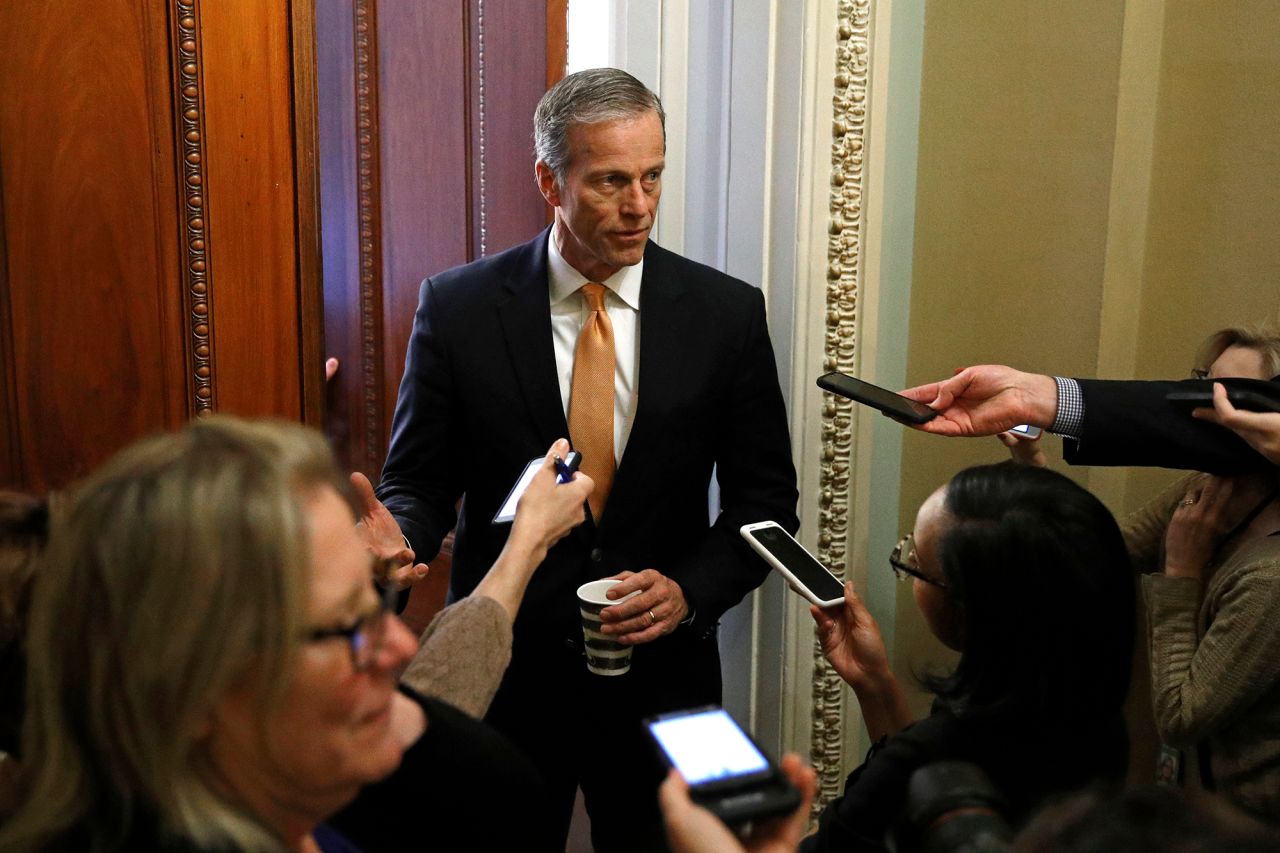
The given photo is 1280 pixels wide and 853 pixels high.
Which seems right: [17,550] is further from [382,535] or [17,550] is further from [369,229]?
[369,229]

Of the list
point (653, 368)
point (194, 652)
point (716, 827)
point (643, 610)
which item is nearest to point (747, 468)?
point (653, 368)

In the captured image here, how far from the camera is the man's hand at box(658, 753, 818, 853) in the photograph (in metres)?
1.03

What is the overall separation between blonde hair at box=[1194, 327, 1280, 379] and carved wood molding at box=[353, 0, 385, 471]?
6.49ft

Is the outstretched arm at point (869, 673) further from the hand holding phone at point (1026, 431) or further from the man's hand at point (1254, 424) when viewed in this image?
the man's hand at point (1254, 424)

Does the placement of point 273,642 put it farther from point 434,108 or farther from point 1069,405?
point 434,108

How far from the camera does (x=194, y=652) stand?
925mm

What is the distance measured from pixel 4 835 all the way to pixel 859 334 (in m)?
1.97

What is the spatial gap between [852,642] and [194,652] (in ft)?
3.63

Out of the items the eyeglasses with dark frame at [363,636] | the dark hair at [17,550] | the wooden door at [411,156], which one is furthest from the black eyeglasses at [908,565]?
the wooden door at [411,156]

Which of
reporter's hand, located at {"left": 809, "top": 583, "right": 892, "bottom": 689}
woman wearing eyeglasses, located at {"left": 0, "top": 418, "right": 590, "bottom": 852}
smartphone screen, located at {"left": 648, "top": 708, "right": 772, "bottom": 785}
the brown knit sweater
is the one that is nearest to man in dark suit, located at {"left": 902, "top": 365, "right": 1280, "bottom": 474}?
the brown knit sweater

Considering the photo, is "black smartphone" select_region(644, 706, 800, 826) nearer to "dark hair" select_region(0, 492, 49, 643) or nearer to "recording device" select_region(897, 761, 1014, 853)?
"recording device" select_region(897, 761, 1014, 853)

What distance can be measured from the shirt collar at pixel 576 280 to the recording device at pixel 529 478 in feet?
1.28

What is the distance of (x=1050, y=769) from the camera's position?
1.29m

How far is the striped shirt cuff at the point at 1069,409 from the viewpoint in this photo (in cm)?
203
